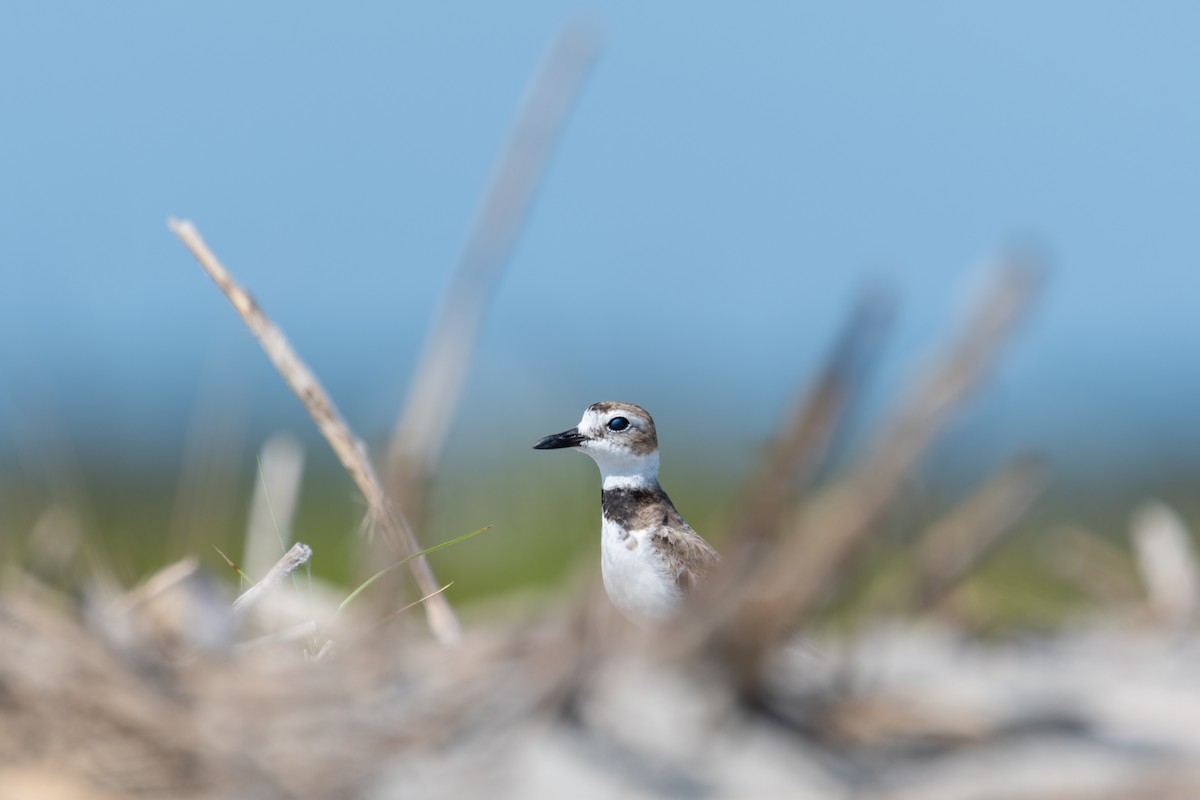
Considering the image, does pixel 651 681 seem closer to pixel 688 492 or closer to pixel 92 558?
pixel 92 558

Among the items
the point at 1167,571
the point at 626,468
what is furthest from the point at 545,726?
the point at 1167,571

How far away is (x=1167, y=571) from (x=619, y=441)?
1.89 metres

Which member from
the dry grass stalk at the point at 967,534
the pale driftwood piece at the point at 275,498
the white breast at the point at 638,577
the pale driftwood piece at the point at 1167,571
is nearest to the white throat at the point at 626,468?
the white breast at the point at 638,577

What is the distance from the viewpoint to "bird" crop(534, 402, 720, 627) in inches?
173

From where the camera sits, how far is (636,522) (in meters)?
4.65

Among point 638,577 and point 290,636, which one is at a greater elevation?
point 638,577

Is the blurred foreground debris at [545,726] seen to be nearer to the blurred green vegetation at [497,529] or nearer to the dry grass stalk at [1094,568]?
the blurred green vegetation at [497,529]

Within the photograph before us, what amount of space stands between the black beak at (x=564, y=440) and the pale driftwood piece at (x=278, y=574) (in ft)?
5.80

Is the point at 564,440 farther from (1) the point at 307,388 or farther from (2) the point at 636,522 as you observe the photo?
(1) the point at 307,388

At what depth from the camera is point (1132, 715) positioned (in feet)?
7.85

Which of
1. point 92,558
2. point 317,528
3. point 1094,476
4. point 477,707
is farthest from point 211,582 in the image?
point 1094,476

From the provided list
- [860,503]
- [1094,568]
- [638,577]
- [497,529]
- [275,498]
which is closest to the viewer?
[860,503]

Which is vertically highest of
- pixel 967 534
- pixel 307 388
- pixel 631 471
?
pixel 631 471

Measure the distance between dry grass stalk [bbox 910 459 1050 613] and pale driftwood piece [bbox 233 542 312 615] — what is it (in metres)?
1.63
